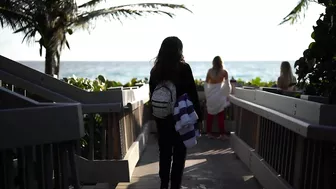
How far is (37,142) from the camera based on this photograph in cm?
263

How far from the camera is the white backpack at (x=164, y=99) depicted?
5266mm

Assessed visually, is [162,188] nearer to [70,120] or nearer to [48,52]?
[70,120]

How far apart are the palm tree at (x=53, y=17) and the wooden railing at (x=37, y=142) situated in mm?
10349

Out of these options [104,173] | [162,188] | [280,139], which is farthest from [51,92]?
[280,139]

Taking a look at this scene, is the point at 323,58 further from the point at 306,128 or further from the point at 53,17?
the point at 53,17

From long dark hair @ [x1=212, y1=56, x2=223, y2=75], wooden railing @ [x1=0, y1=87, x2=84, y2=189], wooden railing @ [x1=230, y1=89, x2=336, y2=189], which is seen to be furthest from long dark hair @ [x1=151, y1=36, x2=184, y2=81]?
long dark hair @ [x1=212, y1=56, x2=223, y2=75]

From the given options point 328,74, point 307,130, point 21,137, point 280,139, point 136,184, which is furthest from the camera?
point 136,184

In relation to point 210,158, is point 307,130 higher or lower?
higher

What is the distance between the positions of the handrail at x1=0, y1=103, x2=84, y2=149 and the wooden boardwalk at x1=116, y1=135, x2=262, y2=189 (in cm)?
352

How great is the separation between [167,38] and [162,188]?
1.71 m

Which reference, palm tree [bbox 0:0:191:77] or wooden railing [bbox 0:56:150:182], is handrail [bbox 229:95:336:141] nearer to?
wooden railing [bbox 0:56:150:182]

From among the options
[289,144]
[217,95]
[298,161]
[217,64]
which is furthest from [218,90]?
[298,161]

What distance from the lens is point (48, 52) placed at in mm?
15695

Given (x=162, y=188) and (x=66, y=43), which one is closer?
(x=162, y=188)
